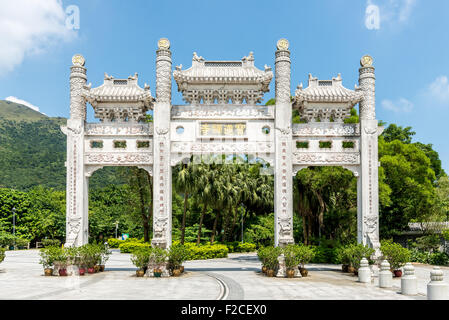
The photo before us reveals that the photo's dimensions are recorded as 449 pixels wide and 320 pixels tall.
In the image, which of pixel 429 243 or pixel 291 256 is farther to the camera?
pixel 429 243

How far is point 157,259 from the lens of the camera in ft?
42.0

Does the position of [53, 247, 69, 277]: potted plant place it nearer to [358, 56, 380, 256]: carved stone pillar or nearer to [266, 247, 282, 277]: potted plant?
[266, 247, 282, 277]: potted plant

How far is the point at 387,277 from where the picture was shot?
10.5m

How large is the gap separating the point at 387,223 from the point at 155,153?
1308cm

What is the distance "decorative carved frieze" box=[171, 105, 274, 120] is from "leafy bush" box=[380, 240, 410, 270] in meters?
5.43

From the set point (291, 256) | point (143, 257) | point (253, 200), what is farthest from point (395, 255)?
point (253, 200)

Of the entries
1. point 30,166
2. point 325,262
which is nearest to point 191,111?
point 325,262

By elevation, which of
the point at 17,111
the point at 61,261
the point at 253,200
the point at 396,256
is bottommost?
the point at 61,261

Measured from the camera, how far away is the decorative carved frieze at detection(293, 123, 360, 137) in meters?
13.9

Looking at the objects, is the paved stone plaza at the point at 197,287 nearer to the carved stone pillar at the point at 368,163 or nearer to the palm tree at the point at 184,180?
the carved stone pillar at the point at 368,163

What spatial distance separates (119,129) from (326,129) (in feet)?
22.5

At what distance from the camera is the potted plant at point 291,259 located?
12.5 meters

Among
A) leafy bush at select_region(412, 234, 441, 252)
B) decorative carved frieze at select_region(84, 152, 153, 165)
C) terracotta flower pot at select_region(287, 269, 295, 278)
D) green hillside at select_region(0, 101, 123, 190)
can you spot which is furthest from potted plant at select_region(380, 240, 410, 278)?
green hillside at select_region(0, 101, 123, 190)

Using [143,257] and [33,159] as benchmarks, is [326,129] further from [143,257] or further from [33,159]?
[33,159]
